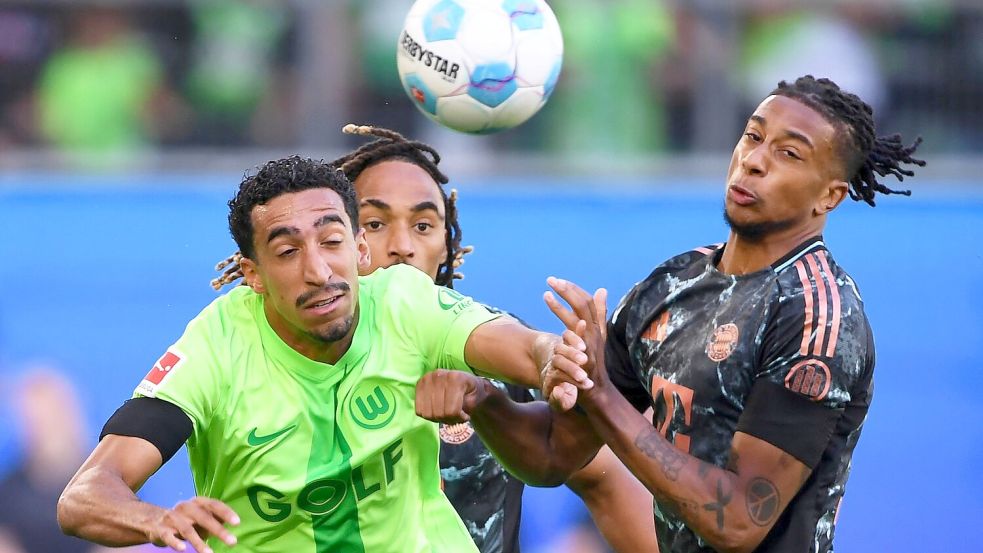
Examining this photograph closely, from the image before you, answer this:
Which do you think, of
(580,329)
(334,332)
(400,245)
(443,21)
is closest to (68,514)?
(334,332)

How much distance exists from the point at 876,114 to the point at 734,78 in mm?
852

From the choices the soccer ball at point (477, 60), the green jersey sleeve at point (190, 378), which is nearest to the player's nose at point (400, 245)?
the soccer ball at point (477, 60)

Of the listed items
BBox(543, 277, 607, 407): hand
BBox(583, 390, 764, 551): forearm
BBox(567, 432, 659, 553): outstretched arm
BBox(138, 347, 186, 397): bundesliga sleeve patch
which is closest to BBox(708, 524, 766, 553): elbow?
BBox(583, 390, 764, 551): forearm

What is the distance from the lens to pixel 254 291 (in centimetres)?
473

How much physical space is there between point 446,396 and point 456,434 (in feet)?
4.41

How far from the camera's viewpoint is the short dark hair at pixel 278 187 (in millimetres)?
4570

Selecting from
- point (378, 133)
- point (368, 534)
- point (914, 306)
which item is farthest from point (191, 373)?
point (914, 306)

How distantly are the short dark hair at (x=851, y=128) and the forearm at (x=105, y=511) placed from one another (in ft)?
7.59

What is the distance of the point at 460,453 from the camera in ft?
18.5

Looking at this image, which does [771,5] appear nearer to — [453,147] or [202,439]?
[453,147]

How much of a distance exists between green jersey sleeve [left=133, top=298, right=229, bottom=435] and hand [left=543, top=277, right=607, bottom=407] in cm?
98

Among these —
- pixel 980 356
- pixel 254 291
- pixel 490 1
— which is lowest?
pixel 254 291

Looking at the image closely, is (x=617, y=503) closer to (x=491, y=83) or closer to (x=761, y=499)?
(x=761, y=499)

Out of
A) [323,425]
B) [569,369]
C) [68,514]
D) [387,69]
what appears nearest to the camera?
[68,514]
